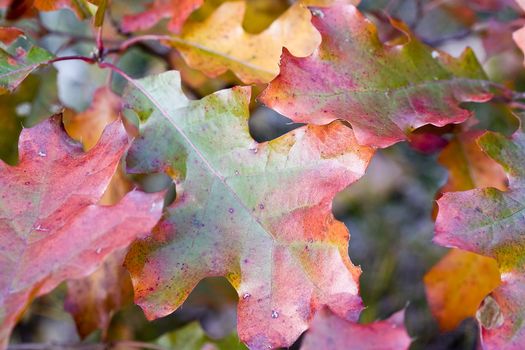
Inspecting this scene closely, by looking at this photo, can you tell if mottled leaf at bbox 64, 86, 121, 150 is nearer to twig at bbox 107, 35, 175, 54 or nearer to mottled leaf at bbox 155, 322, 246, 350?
twig at bbox 107, 35, 175, 54

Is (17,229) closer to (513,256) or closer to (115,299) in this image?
(115,299)

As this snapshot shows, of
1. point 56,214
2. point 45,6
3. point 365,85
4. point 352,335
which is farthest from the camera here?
point 45,6

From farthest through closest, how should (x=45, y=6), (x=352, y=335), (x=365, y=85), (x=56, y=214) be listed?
(x=45, y=6) < (x=365, y=85) < (x=56, y=214) < (x=352, y=335)

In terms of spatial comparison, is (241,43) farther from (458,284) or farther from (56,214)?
(458,284)

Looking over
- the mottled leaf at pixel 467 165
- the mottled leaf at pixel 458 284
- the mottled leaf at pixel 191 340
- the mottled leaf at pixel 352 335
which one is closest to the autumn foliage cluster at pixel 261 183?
the mottled leaf at pixel 352 335

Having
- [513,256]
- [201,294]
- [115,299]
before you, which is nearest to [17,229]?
[115,299]

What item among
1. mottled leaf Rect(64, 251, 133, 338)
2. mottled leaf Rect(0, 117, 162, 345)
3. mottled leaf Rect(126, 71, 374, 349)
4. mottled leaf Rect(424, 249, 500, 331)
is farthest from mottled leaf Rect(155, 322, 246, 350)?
mottled leaf Rect(0, 117, 162, 345)

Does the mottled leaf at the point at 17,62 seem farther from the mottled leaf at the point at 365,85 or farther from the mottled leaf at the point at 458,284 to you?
the mottled leaf at the point at 458,284

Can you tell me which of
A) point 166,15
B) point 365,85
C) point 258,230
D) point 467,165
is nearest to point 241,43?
point 166,15
